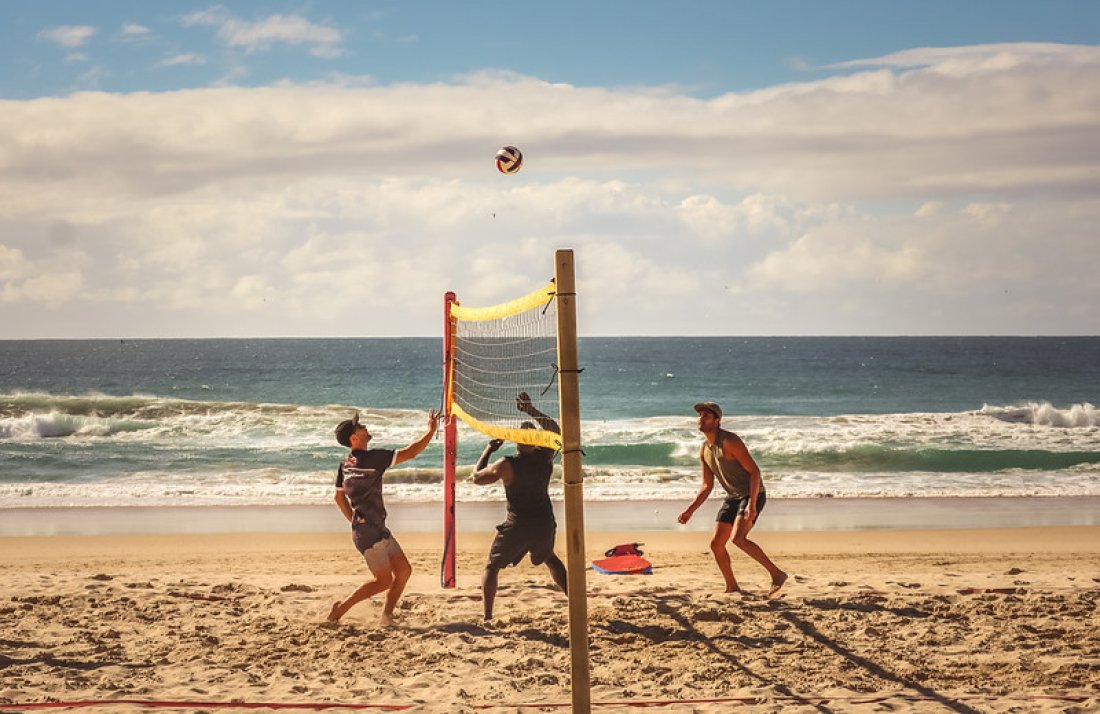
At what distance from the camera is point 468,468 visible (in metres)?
22.4

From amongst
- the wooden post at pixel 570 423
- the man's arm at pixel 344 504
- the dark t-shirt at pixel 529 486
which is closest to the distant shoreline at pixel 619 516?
the man's arm at pixel 344 504

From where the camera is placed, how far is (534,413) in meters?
7.95

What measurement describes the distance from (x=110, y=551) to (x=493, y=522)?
509 centimetres

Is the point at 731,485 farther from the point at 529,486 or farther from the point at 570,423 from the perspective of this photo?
the point at 570,423

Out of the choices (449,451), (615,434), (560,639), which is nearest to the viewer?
(560,639)

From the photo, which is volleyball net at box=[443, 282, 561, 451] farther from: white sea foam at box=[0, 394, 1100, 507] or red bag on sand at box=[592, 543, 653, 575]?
white sea foam at box=[0, 394, 1100, 507]

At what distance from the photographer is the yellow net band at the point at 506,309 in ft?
20.2

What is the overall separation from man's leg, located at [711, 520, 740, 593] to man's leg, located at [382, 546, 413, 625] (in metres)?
2.61

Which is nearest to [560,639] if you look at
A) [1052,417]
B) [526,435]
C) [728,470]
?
[526,435]

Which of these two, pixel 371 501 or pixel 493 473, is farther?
pixel 371 501

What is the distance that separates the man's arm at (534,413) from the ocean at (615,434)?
9.68m

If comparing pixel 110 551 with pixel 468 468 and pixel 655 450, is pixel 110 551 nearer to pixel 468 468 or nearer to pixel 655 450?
pixel 468 468

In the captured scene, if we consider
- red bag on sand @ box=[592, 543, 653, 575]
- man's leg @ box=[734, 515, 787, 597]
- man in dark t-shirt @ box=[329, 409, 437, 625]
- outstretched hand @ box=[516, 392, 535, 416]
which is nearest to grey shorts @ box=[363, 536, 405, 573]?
man in dark t-shirt @ box=[329, 409, 437, 625]

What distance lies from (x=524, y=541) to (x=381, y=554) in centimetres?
109
